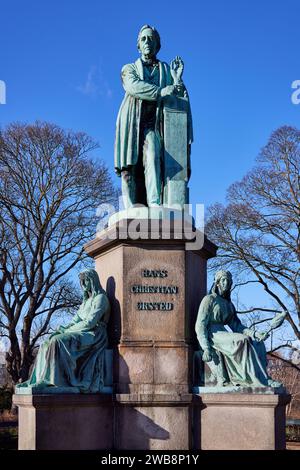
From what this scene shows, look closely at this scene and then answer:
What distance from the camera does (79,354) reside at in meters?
8.70

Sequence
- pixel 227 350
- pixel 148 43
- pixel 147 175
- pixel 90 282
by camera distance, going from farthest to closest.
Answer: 1. pixel 148 43
2. pixel 147 175
3. pixel 90 282
4. pixel 227 350

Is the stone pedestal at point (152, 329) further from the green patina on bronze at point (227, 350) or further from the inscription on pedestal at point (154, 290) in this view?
the green patina on bronze at point (227, 350)

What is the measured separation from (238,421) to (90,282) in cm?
249

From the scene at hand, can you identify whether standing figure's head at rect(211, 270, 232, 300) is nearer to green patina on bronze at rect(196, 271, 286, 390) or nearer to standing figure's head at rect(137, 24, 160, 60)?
green patina on bronze at rect(196, 271, 286, 390)

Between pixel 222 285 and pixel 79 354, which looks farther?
pixel 222 285

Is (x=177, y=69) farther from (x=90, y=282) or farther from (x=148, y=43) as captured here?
(x=90, y=282)

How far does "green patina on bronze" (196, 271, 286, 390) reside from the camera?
872cm

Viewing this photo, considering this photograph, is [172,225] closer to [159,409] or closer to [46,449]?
[159,409]

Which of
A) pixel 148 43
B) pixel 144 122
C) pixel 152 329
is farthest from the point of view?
pixel 148 43

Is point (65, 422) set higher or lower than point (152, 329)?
lower

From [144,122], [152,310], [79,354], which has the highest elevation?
[144,122]

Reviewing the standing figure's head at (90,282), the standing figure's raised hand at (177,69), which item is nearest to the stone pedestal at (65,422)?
the standing figure's head at (90,282)

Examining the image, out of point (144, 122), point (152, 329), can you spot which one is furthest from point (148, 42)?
point (152, 329)

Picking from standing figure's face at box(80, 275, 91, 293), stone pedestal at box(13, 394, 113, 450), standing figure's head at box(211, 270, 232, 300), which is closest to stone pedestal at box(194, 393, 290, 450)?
stone pedestal at box(13, 394, 113, 450)
